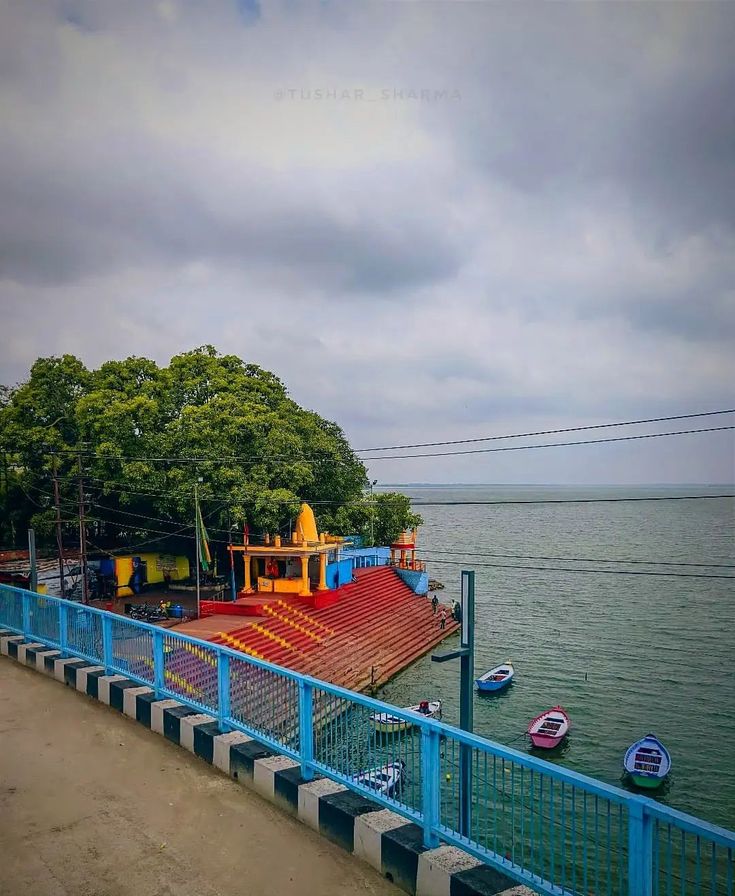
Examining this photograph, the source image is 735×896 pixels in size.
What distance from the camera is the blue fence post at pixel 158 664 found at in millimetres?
7777

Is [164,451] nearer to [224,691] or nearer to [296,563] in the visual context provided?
[296,563]

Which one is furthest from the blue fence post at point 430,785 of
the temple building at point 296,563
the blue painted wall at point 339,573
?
the blue painted wall at point 339,573

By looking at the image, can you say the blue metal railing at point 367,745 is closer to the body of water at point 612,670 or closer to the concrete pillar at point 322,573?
the body of water at point 612,670

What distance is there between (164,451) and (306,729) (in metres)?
26.6

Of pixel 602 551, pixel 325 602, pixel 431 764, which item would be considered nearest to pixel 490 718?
pixel 325 602

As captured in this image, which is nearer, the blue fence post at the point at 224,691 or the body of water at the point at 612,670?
the blue fence post at the point at 224,691

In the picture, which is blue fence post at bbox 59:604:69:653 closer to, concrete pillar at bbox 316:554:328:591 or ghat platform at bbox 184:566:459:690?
ghat platform at bbox 184:566:459:690

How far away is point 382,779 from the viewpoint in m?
5.45

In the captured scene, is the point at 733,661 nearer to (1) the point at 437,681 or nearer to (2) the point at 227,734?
(1) the point at 437,681

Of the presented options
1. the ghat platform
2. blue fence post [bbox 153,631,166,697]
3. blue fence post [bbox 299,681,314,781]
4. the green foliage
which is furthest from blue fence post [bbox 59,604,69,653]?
the green foliage

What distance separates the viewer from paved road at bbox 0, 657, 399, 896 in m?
4.68

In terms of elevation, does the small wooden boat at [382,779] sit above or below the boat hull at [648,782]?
above

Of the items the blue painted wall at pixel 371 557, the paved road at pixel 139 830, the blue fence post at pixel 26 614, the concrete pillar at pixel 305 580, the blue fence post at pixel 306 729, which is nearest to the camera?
the paved road at pixel 139 830

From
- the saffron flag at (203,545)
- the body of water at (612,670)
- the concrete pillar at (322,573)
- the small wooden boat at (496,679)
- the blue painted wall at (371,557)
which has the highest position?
the saffron flag at (203,545)
